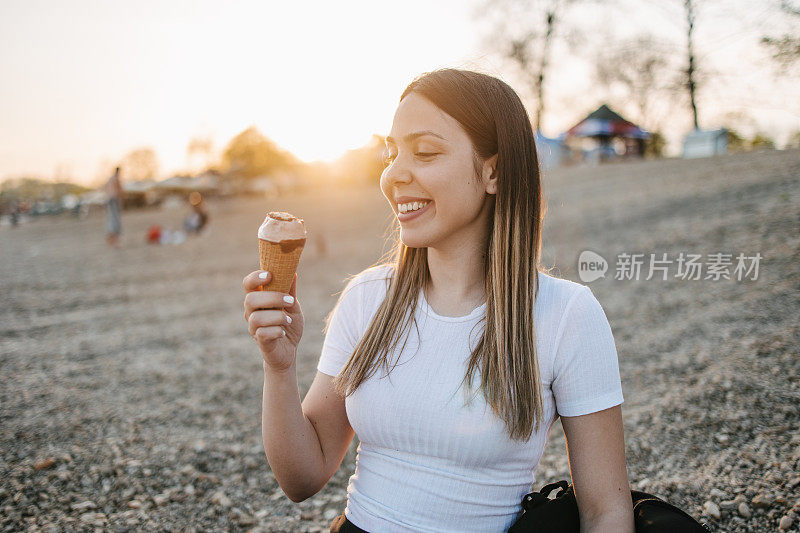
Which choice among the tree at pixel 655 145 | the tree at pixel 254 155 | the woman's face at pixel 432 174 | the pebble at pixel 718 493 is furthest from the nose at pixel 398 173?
the tree at pixel 254 155

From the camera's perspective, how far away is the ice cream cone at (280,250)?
6.29ft

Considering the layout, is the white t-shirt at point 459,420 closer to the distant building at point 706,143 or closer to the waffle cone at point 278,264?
the waffle cone at point 278,264

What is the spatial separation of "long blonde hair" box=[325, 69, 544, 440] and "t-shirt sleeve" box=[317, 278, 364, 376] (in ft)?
0.30

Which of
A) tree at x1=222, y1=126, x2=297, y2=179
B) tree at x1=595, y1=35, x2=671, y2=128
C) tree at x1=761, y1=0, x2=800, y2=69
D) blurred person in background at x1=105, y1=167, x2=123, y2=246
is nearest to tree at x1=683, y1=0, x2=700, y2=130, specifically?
tree at x1=595, y1=35, x2=671, y2=128

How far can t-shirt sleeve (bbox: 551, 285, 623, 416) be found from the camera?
5.73ft

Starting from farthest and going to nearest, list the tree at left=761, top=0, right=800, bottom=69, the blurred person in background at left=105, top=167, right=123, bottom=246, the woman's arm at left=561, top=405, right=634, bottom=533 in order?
the blurred person in background at left=105, top=167, right=123, bottom=246, the tree at left=761, top=0, right=800, bottom=69, the woman's arm at left=561, top=405, right=634, bottom=533

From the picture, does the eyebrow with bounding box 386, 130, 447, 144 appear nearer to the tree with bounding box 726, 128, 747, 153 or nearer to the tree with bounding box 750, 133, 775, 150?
the tree with bounding box 750, 133, 775, 150

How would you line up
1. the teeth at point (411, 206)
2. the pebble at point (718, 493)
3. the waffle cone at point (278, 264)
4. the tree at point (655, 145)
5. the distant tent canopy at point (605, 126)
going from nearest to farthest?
the waffle cone at point (278, 264) → the teeth at point (411, 206) → the pebble at point (718, 493) → the distant tent canopy at point (605, 126) → the tree at point (655, 145)

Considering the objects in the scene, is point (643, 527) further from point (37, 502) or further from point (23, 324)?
point (23, 324)

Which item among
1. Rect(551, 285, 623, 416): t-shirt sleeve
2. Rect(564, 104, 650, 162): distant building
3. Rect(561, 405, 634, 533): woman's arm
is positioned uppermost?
Rect(564, 104, 650, 162): distant building

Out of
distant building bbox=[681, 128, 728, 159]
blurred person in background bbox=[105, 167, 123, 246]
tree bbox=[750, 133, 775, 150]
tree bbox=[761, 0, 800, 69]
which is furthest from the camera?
tree bbox=[750, 133, 775, 150]

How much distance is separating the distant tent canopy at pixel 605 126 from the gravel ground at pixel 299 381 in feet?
57.1

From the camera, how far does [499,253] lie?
202 centimetres

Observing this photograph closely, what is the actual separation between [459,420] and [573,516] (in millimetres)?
544
